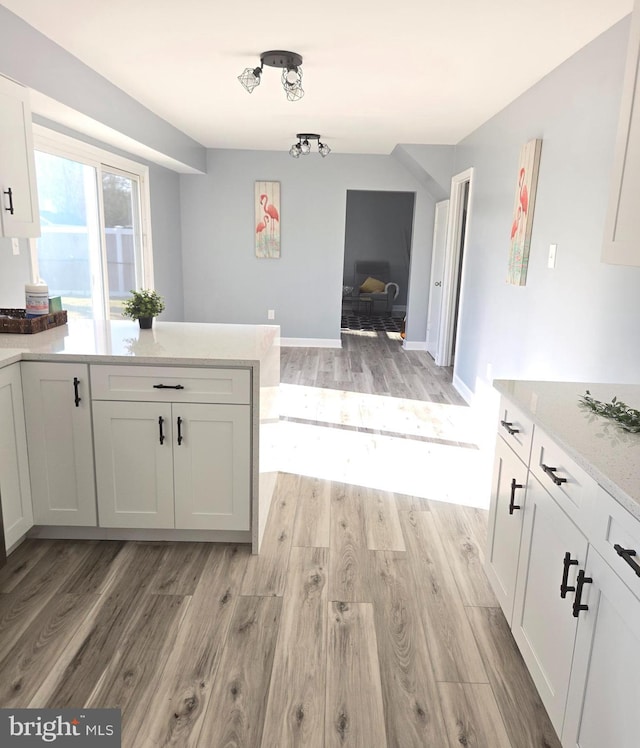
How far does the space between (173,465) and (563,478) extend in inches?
63.4

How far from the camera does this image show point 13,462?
2355 mm

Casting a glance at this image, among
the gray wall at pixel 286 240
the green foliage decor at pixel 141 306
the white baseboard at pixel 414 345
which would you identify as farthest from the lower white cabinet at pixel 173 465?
the white baseboard at pixel 414 345

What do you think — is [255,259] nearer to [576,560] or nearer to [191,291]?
[191,291]

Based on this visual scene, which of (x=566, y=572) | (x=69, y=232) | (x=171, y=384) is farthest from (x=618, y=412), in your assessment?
(x=69, y=232)

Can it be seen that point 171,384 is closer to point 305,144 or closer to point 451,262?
point 305,144

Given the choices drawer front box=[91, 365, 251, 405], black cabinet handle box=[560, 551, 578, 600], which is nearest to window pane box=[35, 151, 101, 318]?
drawer front box=[91, 365, 251, 405]

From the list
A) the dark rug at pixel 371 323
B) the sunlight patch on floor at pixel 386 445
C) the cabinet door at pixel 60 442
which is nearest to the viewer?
the cabinet door at pixel 60 442

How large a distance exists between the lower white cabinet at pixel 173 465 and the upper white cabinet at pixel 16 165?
949 mm

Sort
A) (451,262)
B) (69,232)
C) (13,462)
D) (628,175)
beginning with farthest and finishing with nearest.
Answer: (451,262) → (69,232) → (13,462) → (628,175)

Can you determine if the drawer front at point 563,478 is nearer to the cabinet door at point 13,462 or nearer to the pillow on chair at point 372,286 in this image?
the cabinet door at point 13,462

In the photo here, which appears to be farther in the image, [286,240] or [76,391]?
[286,240]

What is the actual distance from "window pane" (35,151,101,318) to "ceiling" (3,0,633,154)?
0.72 metres

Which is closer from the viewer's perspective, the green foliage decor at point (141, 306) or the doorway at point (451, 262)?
the green foliage decor at point (141, 306)

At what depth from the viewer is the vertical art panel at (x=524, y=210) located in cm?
336
